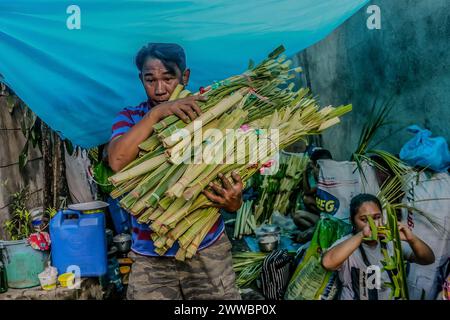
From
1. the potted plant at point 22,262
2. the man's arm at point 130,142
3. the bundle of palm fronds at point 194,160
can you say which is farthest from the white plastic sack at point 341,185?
the potted plant at point 22,262

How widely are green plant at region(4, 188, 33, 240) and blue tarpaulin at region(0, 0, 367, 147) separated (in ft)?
2.61

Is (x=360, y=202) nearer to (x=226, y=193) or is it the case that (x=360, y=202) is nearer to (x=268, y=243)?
(x=226, y=193)

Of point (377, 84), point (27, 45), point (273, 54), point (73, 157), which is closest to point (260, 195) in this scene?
point (73, 157)

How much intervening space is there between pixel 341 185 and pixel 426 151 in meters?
0.73

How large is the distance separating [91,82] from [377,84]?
169cm

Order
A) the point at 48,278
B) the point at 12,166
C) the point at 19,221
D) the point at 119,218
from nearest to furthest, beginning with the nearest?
the point at 48,278 < the point at 19,221 < the point at 12,166 < the point at 119,218

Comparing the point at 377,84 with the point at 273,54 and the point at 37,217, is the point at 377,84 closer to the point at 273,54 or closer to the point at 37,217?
the point at 273,54

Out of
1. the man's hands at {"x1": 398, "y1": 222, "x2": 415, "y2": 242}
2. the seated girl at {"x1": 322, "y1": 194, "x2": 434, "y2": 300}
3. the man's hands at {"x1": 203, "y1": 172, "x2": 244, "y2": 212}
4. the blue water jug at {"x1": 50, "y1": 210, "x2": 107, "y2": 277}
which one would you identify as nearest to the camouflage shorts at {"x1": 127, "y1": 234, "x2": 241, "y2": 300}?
the man's hands at {"x1": 203, "y1": 172, "x2": 244, "y2": 212}

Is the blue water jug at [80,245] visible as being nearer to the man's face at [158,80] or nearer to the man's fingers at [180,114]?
the man's face at [158,80]

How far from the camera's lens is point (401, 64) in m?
2.84

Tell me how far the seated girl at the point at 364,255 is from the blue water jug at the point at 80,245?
4.64 feet

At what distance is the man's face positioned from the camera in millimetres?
2385

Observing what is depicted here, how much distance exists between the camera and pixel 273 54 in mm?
2631

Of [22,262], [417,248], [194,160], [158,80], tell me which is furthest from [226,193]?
[22,262]
